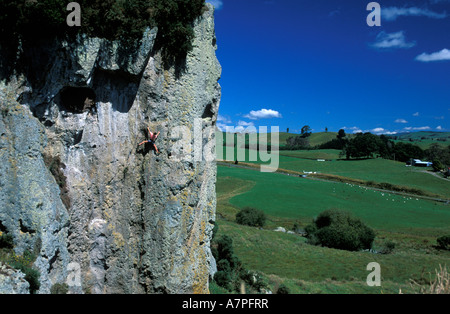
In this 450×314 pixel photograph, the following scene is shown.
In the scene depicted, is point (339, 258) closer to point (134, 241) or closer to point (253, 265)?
point (253, 265)

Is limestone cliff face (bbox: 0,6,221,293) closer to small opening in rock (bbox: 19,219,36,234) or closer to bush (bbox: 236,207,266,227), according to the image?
small opening in rock (bbox: 19,219,36,234)

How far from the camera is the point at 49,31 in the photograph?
12.0m

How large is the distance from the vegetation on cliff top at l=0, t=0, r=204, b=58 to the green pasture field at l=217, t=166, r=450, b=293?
13419 mm

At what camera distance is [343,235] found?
4647cm

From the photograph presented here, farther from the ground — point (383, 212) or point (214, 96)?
point (214, 96)

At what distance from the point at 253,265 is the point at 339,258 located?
12137mm

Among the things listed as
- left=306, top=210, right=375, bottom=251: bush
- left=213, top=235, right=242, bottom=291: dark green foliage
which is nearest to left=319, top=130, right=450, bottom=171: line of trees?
left=306, top=210, right=375, bottom=251: bush

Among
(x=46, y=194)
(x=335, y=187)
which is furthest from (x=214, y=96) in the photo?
(x=335, y=187)

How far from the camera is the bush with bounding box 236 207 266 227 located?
53647mm

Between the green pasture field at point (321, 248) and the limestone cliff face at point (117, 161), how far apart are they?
1062 centimetres

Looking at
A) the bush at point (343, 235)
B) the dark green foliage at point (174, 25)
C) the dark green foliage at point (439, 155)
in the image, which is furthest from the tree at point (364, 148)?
the dark green foliage at point (174, 25)

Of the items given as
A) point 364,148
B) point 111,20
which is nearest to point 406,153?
point 364,148

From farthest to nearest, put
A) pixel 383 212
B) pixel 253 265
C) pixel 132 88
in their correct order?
pixel 383 212 < pixel 253 265 < pixel 132 88

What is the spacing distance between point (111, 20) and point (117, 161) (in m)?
6.15
